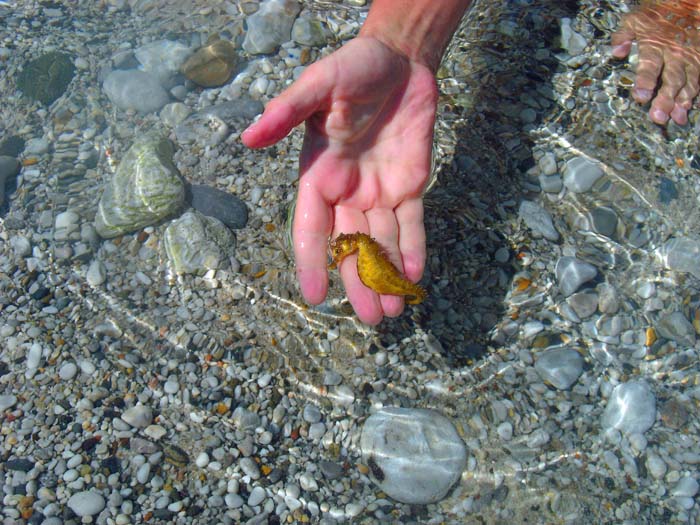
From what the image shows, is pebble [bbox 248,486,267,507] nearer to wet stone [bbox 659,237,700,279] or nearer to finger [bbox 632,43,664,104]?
wet stone [bbox 659,237,700,279]

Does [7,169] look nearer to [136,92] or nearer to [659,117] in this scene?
[136,92]

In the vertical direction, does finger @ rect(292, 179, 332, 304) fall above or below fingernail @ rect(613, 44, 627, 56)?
below

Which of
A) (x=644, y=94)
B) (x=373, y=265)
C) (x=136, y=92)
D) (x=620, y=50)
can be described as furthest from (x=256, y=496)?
(x=620, y=50)

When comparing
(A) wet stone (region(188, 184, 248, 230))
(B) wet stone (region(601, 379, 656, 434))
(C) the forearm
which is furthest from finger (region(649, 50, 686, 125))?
(A) wet stone (region(188, 184, 248, 230))

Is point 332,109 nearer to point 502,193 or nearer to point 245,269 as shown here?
point 245,269

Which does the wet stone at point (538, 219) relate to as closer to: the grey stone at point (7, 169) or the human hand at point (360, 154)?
the human hand at point (360, 154)

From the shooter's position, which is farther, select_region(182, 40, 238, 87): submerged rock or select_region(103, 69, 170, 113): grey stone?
select_region(182, 40, 238, 87): submerged rock

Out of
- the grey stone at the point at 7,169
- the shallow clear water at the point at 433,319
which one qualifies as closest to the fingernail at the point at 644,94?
the shallow clear water at the point at 433,319

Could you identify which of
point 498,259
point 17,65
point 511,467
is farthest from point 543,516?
point 17,65
